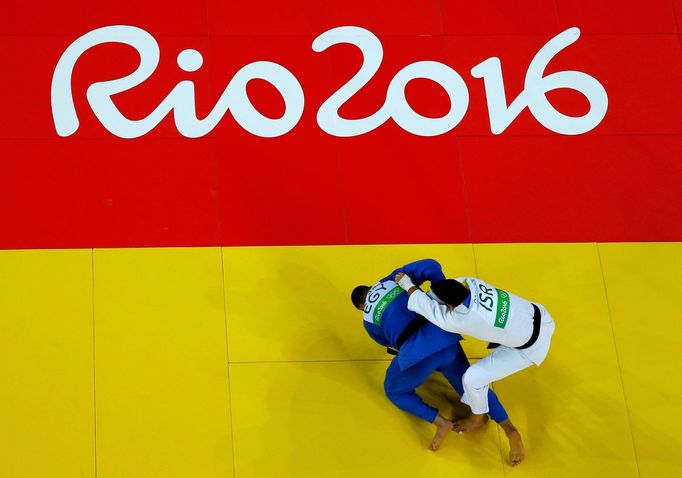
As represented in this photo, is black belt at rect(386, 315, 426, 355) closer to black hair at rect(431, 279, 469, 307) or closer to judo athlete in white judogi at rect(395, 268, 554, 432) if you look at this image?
judo athlete in white judogi at rect(395, 268, 554, 432)

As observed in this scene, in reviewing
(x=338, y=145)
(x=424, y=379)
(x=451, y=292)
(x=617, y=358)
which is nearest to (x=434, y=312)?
(x=451, y=292)

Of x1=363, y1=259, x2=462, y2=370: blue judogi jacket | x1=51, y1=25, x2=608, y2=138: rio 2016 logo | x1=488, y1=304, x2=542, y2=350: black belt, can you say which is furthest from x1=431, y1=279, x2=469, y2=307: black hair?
x1=51, y1=25, x2=608, y2=138: rio 2016 logo

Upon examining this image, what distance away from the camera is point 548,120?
574 centimetres

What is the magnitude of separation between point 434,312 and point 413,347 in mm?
210

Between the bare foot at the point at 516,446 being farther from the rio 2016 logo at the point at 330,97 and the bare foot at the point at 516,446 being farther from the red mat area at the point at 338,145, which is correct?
the rio 2016 logo at the point at 330,97

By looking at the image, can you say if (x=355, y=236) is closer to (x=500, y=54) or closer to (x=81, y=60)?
(x=500, y=54)

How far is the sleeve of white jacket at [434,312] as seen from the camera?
441 centimetres

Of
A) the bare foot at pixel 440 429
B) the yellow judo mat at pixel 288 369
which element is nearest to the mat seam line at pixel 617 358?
the yellow judo mat at pixel 288 369

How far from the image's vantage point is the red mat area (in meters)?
5.32

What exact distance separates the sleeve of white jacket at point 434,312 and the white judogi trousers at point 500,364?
242 millimetres

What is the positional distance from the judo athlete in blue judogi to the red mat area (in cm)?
67

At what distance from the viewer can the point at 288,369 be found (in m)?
4.93

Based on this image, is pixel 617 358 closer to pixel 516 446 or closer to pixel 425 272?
pixel 516 446

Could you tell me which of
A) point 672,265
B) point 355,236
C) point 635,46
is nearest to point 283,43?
point 355,236
